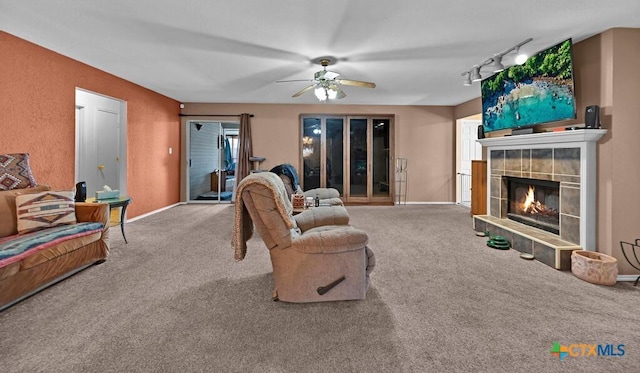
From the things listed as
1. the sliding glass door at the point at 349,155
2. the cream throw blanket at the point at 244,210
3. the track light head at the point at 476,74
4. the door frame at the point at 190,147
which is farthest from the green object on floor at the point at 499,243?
the door frame at the point at 190,147

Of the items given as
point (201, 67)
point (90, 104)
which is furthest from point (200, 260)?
point (90, 104)

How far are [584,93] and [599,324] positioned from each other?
2.36m

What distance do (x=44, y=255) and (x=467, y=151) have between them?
7835 millimetres

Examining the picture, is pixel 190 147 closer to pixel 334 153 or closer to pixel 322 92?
pixel 334 153

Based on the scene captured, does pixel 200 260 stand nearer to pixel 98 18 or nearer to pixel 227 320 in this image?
pixel 227 320

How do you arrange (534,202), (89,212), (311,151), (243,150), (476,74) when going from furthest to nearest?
(311,151)
(243,150)
(476,74)
(534,202)
(89,212)

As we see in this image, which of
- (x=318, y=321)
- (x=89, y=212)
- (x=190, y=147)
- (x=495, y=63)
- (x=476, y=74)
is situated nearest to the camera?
(x=318, y=321)

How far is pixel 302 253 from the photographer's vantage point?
2.17 m

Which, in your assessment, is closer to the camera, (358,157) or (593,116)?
(593,116)

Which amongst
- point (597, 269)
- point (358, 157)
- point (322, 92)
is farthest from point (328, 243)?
point (358, 157)

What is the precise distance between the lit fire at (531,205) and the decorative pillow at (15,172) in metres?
5.66

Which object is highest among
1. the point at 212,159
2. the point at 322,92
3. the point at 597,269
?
the point at 322,92

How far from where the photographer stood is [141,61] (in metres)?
4.12

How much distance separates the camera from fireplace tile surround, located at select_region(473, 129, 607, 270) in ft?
9.75
